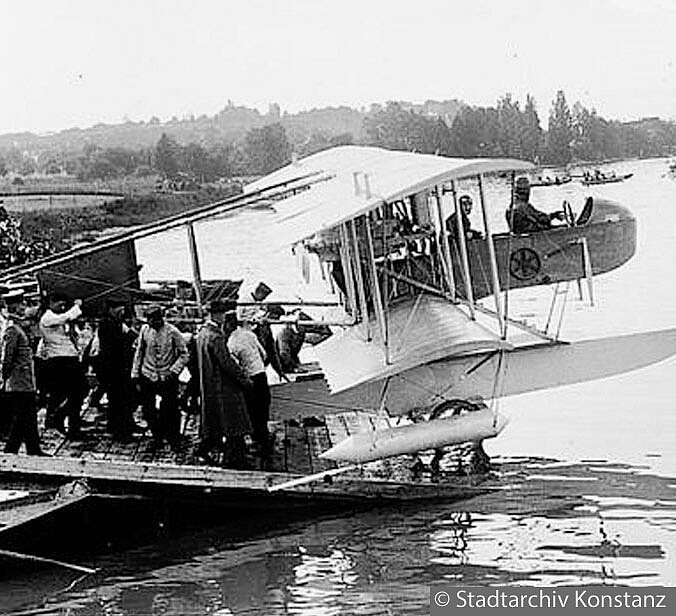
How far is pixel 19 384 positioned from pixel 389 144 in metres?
39.0

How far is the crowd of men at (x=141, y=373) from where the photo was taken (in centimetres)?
1189

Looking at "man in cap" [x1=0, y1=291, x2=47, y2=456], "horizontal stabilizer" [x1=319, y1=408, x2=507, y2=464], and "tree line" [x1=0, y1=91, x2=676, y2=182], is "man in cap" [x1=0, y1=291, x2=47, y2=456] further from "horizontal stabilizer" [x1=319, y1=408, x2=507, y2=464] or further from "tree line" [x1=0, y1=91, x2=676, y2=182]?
"tree line" [x1=0, y1=91, x2=676, y2=182]

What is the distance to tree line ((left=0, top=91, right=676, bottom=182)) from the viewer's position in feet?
161

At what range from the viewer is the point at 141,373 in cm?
1234

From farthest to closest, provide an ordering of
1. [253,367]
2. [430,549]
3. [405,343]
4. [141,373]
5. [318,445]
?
[318,445], [405,343], [141,373], [253,367], [430,549]

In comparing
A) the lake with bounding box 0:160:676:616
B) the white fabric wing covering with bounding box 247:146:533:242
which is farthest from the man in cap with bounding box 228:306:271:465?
the white fabric wing covering with bounding box 247:146:533:242

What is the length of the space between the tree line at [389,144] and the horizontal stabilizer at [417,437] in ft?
114

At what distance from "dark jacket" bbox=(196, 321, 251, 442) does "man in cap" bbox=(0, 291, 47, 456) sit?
1743 millimetres

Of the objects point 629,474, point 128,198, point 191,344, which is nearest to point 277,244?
point 191,344

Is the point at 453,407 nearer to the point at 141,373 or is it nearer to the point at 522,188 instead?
the point at 522,188

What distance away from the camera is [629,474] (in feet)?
48.9

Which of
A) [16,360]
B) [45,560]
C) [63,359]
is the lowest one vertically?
[45,560]

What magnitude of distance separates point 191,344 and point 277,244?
179 centimetres

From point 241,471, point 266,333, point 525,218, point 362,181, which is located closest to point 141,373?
point 241,471
